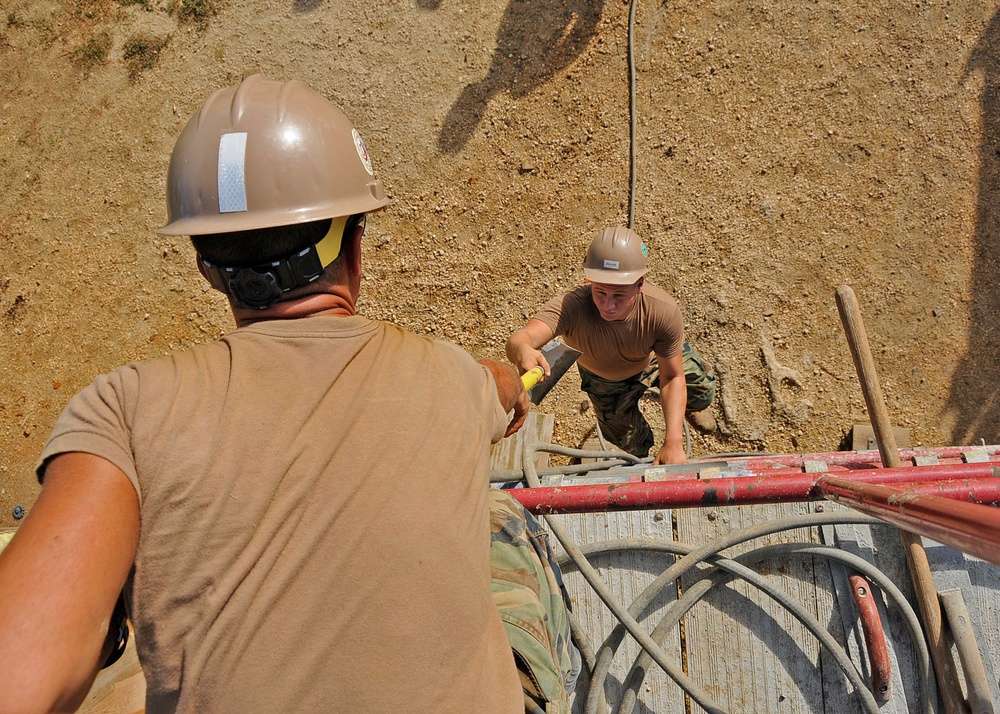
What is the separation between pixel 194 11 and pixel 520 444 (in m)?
6.32

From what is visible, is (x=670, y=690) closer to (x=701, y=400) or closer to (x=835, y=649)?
(x=835, y=649)

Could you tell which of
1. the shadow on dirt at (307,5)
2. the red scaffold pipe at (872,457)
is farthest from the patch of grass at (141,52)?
the red scaffold pipe at (872,457)

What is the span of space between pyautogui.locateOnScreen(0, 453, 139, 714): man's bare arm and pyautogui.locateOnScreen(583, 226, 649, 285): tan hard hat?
3.07 metres

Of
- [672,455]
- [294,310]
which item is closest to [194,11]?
[672,455]

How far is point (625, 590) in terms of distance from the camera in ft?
7.87

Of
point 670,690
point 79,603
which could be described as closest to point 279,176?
point 79,603

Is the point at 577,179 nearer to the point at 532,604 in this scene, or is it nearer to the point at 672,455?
the point at 672,455

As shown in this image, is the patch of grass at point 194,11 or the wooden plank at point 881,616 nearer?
the wooden plank at point 881,616

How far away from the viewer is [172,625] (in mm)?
1266

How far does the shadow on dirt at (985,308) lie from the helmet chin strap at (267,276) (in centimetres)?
567

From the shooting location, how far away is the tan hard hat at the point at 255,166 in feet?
5.35

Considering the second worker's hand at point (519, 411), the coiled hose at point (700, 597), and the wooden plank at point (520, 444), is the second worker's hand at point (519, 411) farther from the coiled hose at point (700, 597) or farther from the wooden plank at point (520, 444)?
the wooden plank at point (520, 444)

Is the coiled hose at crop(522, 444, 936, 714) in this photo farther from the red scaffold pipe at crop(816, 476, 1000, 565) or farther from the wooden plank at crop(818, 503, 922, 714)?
the red scaffold pipe at crop(816, 476, 1000, 565)

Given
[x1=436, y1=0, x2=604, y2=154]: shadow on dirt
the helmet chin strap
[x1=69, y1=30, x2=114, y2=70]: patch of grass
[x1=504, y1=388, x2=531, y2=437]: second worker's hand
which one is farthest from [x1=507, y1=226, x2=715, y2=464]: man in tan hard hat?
[x1=69, y1=30, x2=114, y2=70]: patch of grass
